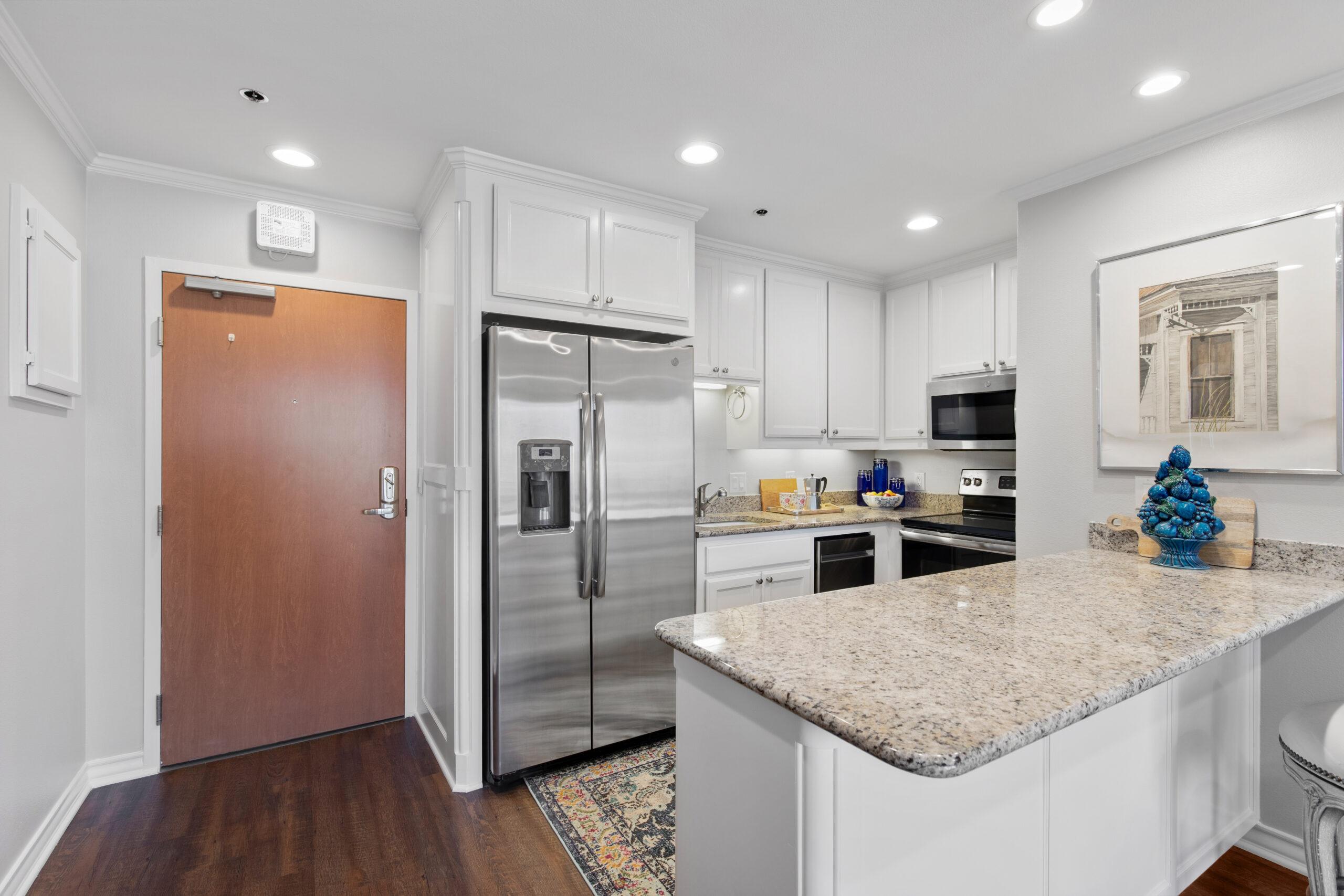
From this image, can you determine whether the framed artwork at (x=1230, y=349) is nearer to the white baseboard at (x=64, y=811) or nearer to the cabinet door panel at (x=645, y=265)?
the cabinet door panel at (x=645, y=265)

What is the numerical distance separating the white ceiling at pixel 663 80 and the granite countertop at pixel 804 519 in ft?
5.21

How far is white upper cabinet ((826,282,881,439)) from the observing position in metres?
3.96

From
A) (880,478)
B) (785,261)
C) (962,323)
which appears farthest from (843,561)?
(785,261)

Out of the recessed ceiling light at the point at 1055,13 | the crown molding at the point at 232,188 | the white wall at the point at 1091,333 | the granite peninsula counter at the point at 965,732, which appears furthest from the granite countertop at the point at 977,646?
the crown molding at the point at 232,188

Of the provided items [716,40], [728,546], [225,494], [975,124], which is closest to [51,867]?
[225,494]

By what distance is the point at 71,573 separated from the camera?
7.34 ft

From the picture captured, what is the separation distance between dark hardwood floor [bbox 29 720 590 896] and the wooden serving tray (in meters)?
2.13

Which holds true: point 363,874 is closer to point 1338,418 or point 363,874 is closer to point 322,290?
point 322,290

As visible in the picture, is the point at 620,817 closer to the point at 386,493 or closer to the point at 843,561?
the point at 386,493

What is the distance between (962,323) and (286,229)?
3485 millimetres

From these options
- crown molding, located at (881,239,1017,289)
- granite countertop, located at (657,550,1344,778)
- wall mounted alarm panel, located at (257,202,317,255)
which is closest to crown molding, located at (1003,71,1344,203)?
crown molding, located at (881,239,1017,289)

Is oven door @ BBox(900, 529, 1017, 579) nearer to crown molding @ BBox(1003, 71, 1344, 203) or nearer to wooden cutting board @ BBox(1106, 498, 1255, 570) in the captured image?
wooden cutting board @ BBox(1106, 498, 1255, 570)

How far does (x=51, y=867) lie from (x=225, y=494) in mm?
1291

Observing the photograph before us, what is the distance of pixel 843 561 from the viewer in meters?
3.52
